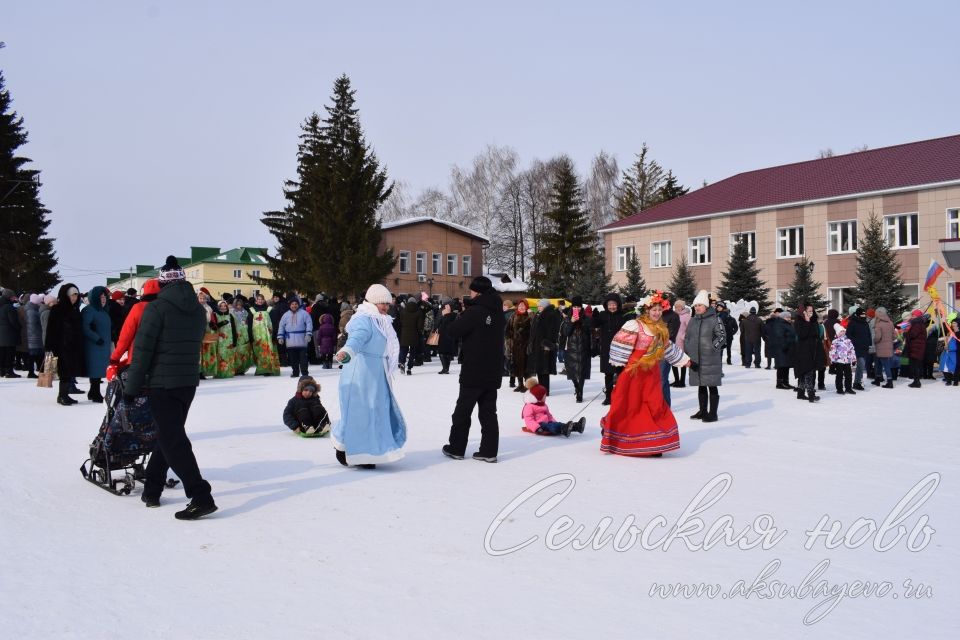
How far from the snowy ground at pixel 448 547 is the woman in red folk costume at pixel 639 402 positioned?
271 millimetres

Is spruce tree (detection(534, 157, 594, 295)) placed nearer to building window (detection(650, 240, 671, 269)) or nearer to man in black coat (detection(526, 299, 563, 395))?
building window (detection(650, 240, 671, 269))

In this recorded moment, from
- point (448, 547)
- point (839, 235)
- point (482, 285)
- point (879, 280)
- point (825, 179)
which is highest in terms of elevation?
point (825, 179)

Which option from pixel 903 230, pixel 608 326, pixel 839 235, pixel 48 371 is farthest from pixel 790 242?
pixel 48 371

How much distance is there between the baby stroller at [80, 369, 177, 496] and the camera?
6.61m

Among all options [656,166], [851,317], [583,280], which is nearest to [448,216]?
[656,166]

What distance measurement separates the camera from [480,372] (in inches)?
332

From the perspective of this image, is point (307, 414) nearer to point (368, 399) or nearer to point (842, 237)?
point (368, 399)

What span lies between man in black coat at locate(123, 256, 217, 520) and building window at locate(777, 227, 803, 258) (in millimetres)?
40441

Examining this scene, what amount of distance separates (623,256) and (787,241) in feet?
36.0

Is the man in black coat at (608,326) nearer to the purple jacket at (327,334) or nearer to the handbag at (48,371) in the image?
the purple jacket at (327,334)

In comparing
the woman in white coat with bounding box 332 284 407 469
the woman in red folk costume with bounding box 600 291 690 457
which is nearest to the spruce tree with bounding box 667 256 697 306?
A: the woman in red folk costume with bounding box 600 291 690 457

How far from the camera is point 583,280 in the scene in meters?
42.7

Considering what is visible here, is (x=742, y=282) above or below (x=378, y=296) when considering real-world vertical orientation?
above

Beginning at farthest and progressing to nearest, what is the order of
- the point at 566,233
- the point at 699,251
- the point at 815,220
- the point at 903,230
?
the point at 566,233 < the point at 699,251 < the point at 815,220 < the point at 903,230
